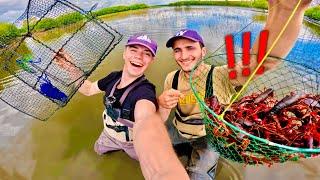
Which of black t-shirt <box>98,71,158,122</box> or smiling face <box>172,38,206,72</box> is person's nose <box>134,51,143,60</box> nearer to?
black t-shirt <box>98,71,158,122</box>

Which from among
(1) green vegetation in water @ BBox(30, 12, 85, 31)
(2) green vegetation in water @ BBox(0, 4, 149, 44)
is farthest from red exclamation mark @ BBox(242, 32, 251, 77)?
(1) green vegetation in water @ BBox(30, 12, 85, 31)

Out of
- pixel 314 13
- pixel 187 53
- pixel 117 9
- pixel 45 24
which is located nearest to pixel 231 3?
pixel 314 13

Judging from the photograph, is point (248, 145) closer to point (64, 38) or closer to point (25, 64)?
point (25, 64)

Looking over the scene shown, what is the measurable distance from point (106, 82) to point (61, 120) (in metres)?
1.16

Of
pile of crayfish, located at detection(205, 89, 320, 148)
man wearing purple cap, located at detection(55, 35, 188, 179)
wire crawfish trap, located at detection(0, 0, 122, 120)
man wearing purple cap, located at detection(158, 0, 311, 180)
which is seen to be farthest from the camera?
wire crawfish trap, located at detection(0, 0, 122, 120)

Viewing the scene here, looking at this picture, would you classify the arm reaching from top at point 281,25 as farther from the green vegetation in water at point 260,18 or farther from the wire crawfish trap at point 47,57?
the green vegetation in water at point 260,18

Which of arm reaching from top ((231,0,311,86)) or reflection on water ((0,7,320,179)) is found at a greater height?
arm reaching from top ((231,0,311,86))

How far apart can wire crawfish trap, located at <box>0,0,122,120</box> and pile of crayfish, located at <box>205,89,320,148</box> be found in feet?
4.80

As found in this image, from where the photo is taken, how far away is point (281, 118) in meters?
2.23

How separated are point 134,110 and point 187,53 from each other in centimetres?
62

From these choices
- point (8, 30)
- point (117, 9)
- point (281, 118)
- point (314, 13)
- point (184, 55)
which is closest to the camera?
point (281, 118)

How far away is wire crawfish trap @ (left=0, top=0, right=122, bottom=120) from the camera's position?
3426 mm

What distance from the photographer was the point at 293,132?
6.98 feet

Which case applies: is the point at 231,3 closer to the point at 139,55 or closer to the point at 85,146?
the point at 85,146
